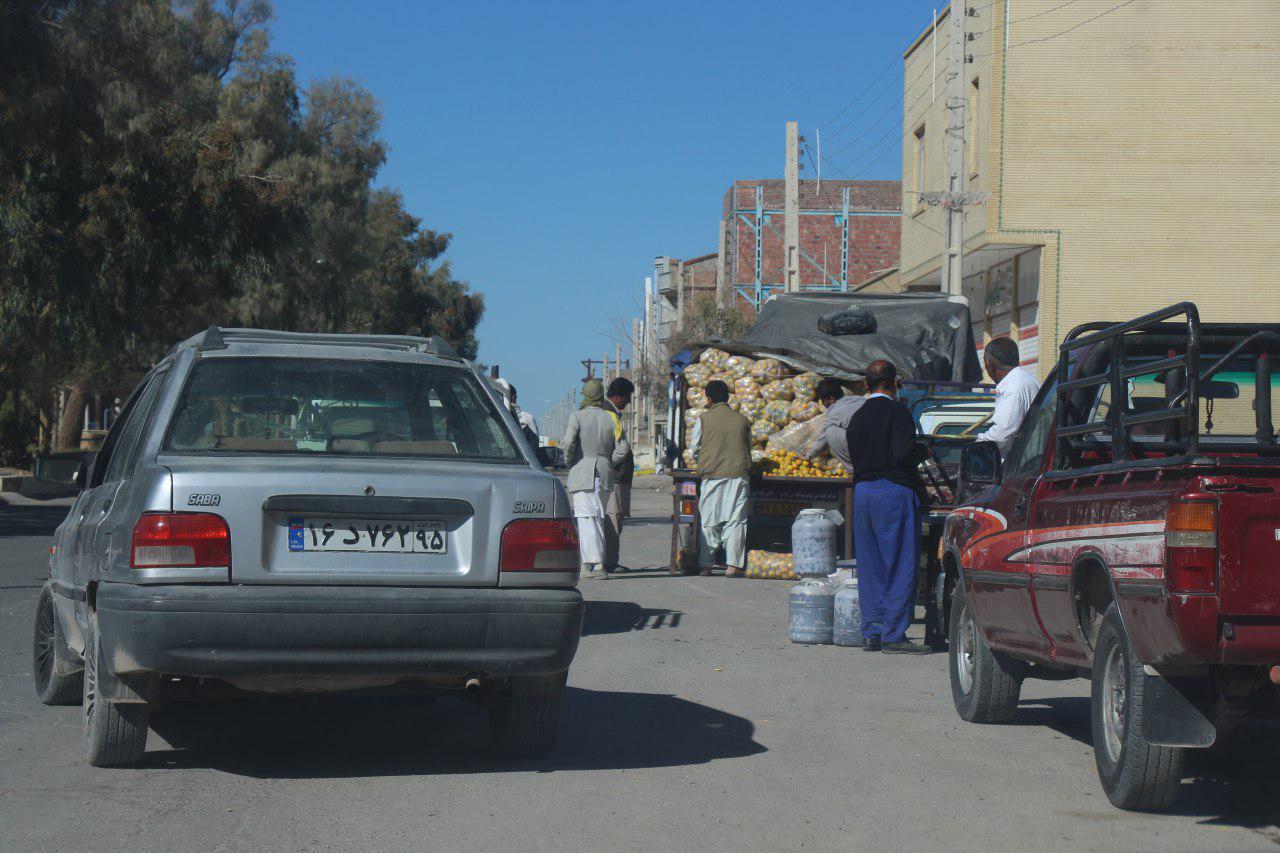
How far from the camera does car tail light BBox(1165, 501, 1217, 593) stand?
4758 millimetres

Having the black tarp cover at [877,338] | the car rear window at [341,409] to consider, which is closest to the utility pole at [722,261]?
the black tarp cover at [877,338]

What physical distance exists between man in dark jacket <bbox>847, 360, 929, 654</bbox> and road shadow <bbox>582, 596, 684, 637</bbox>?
195cm

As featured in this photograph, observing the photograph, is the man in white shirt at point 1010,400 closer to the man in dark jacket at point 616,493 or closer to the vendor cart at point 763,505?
the vendor cart at point 763,505

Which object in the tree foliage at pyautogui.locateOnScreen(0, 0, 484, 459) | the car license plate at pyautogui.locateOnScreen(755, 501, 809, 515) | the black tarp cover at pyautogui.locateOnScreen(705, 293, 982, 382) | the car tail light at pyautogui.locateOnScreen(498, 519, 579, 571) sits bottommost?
the car license plate at pyautogui.locateOnScreen(755, 501, 809, 515)

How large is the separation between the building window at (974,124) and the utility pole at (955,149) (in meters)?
5.41

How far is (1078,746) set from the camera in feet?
23.2

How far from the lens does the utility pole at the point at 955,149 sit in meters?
22.1

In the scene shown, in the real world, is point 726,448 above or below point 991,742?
above

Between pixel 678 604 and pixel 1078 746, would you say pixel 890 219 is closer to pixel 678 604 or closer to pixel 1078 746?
pixel 678 604

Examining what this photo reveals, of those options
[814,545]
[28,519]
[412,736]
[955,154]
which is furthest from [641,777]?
[28,519]

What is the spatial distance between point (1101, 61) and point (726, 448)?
1566 centimetres

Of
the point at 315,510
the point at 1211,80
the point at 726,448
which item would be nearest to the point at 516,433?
the point at 315,510

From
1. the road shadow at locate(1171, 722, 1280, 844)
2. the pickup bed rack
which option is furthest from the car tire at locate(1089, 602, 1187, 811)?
the pickup bed rack

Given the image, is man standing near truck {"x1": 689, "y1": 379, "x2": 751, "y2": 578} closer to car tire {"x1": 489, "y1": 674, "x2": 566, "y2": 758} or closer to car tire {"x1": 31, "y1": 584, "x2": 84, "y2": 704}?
car tire {"x1": 31, "y1": 584, "x2": 84, "y2": 704}
